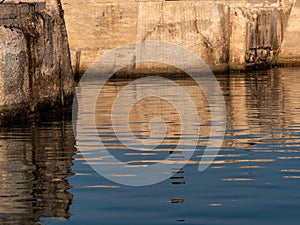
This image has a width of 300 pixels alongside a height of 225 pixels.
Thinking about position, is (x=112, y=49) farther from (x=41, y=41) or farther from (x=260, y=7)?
(x=41, y=41)

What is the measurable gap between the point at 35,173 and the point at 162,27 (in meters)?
15.9

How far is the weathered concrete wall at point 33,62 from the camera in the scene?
10398 mm

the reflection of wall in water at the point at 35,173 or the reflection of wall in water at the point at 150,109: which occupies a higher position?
the reflection of wall in water at the point at 35,173

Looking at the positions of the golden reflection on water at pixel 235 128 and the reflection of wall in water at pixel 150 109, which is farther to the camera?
the reflection of wall in water at pixel 150 109

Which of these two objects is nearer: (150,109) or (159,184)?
(159,184)

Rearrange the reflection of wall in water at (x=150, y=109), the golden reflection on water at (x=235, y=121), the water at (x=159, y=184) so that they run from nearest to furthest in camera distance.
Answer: the water at (x=159, y=184), the golden reflection on water at (x=235, y=121), the reflection of wall in water at (x=150, y=109)

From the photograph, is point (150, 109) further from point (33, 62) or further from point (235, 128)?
point (235, 128)

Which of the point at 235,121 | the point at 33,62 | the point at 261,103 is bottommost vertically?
the point at 261,103

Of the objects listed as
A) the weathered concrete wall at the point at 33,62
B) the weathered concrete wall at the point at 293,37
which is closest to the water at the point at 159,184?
the weathered concrete wall at the point at 33,62

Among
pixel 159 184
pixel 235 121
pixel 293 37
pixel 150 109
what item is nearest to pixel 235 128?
pixel 235 121

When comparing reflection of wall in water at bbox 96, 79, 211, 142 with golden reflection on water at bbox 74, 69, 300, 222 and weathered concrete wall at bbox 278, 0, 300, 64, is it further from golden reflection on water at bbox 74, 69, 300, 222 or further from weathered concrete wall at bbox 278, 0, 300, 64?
weathered concrete wall at bbox 278, 0, 300, 64

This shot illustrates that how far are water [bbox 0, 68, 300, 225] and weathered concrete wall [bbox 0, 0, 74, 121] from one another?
0.38 m

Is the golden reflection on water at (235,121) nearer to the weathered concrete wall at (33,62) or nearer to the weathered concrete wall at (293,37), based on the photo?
the weathered concrete wall at (33,62)

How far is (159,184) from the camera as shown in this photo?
645 centimetres
